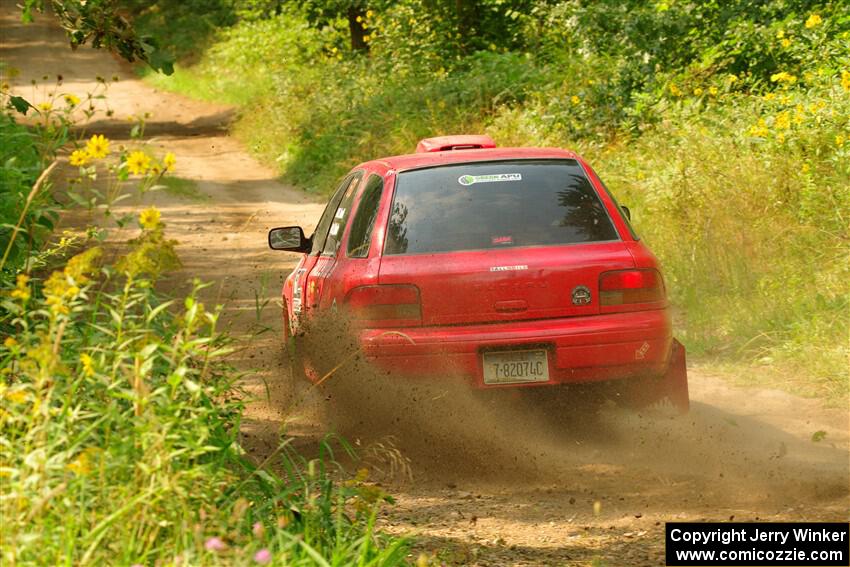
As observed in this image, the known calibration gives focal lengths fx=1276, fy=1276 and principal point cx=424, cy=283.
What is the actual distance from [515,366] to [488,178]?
3.98 feet

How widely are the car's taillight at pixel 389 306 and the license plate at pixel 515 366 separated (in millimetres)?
438

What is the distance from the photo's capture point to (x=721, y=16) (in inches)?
607

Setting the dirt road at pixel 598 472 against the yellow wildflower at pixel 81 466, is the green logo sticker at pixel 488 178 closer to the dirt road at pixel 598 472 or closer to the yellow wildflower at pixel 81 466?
the dirt road at pixel 598 472

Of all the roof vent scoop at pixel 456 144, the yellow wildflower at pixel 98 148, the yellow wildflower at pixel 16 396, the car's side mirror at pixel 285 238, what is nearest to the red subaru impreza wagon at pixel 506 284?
the car's side mirror at pixel 285 238

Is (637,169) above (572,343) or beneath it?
beneath

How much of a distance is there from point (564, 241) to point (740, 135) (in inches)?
241

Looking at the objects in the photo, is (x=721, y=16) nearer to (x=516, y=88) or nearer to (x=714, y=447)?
(x=516, y=88)

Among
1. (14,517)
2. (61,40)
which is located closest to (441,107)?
(14,517)

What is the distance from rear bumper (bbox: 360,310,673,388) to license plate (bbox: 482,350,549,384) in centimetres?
3

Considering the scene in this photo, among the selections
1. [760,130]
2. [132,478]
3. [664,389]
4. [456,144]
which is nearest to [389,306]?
[664,389]

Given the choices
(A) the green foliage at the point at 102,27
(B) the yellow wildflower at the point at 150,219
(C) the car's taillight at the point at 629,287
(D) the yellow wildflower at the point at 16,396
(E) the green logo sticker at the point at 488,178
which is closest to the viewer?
(D) the yellow wildflower at the point at 16,396

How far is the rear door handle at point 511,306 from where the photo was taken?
Result: 21.9 ft

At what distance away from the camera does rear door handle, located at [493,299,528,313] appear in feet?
21.9

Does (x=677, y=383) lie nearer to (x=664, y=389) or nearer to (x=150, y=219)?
(x=664, y=389)
